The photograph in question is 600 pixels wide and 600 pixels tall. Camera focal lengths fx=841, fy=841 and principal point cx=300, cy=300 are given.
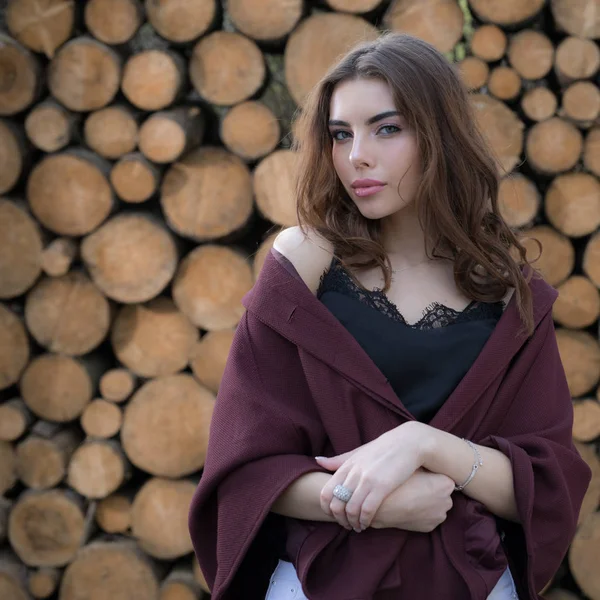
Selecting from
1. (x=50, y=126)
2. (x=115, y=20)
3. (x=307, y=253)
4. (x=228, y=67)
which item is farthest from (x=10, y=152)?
(x=307, y=253)

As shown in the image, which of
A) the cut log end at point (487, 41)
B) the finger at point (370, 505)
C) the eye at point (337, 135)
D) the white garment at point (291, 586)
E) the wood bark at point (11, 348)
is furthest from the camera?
the wood bark at point (11, 348)

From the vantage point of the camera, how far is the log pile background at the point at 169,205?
2.21 meters

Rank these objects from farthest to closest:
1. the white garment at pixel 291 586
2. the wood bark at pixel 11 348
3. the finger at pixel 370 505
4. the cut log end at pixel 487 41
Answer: the wood bark at pixel 11 348
the cut log end at pixel 487 41
the white garment at pixel 291 586
the finger at pixel 370 505

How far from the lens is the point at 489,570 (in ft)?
4.25

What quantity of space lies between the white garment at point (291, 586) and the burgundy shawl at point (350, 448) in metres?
0.03

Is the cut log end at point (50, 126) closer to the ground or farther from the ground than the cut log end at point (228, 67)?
closer to the ground

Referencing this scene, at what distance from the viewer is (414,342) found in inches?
53.6

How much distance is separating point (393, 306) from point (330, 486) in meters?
0.33

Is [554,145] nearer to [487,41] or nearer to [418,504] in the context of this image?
[487,41]

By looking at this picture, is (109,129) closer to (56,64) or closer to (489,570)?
(56,64)

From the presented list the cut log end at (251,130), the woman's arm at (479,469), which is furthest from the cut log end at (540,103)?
the woman's arm at (479,469)

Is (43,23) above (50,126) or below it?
above

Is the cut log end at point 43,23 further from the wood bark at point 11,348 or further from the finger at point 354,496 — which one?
the finger at point 354,496

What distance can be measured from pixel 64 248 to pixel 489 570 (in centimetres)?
147
